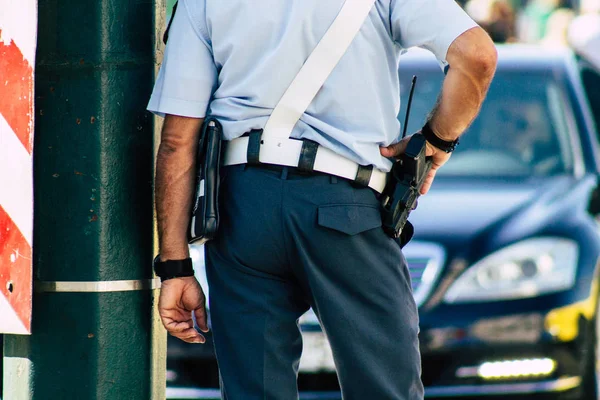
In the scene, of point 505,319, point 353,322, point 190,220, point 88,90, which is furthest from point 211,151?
point 505,319

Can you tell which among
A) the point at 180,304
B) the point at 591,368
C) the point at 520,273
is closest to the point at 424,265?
the point at 520,273

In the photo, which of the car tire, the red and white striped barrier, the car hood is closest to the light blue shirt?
the red and white striped barrier

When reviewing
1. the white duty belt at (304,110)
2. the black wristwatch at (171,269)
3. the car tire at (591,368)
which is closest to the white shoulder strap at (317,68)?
the white duty belt at (304,110)

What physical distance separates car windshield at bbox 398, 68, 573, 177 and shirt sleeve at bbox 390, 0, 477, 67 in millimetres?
2878

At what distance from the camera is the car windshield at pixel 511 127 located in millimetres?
5402

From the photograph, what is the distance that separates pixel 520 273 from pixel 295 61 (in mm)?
2330

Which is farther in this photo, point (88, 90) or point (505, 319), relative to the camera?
point (505, 319)

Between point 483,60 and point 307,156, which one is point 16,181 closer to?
point 307,156

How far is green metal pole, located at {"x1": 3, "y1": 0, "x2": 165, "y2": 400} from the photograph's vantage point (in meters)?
2.61

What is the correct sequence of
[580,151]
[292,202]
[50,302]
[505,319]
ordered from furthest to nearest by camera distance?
[580,151] → [505,319] → [50,302] → [292,202]

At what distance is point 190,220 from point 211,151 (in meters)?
0.18

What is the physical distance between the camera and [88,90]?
2615 millimetres

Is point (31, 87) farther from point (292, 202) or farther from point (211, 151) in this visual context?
Result: point (292, 202)

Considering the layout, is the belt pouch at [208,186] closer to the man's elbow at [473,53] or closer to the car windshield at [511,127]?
the man's elbow at [473,53]
